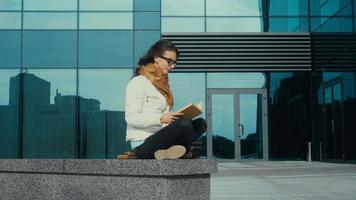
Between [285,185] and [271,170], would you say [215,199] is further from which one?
[271,170]

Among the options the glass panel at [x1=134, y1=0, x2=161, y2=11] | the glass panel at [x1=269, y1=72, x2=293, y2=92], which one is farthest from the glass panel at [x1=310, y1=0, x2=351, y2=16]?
the glass panel at [x1=134, y1=0, x2=161, y2=11]

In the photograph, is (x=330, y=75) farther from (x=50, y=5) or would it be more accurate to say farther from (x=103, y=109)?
(x=50, y=5)

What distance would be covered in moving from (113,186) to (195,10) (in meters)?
18.3

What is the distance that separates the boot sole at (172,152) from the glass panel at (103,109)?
1763 centimetres

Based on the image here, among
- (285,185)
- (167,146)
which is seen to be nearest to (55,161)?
(167,146)

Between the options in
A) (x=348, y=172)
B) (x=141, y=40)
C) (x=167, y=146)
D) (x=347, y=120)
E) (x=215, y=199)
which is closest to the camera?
(x=167, y=146)

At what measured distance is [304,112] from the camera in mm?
22688

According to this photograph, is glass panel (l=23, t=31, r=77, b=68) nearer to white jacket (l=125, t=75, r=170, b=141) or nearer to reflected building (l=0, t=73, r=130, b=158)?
reflected building (l=0, t=73, r=130, b=158)

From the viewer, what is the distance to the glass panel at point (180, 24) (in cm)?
2236

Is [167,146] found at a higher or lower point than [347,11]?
lower

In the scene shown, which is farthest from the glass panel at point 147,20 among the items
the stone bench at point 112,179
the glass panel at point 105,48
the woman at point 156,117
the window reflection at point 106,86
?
the woman at point 156,117

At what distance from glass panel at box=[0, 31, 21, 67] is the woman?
60.1 ft

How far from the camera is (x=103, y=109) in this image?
73.2 ft

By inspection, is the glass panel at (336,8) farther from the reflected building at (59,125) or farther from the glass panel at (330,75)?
the reflected building at (59,125)
